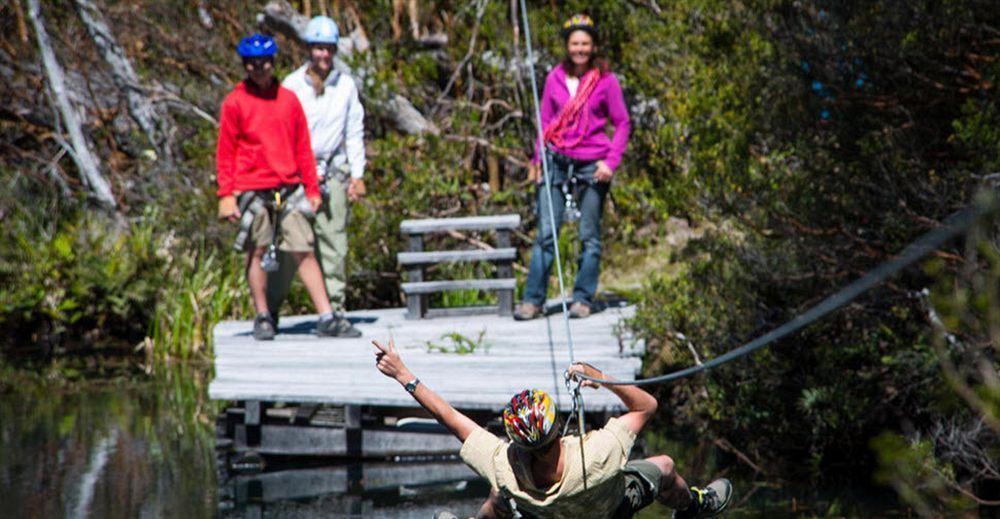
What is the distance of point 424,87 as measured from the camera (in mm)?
15461

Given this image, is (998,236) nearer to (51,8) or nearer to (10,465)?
(10,465)

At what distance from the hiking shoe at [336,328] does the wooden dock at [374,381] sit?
→ 48 mm

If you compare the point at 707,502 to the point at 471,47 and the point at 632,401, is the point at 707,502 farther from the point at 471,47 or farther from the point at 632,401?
the point at 471,47

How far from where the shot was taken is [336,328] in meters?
10.2

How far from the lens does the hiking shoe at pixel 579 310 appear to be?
10.5 meters

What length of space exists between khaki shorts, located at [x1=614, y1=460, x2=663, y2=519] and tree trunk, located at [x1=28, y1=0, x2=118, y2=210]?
11063 millimetres

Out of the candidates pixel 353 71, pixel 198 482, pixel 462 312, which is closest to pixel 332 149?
pixel 462 312

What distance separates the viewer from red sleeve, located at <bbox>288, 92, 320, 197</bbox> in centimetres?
966

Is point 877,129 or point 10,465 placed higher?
point 877,129

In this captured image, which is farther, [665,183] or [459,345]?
[665,183]

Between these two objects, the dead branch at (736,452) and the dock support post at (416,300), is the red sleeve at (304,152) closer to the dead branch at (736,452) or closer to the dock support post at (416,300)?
the dock support post at (416,300)

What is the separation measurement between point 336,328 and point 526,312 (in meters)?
1.33

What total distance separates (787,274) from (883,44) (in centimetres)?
157

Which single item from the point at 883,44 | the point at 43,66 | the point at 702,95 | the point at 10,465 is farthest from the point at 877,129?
the point at 43,66
